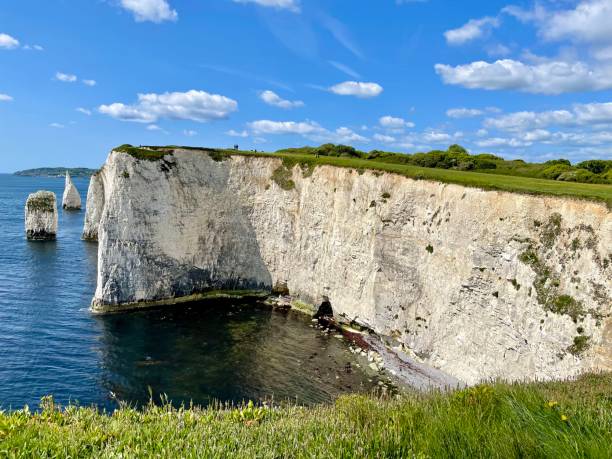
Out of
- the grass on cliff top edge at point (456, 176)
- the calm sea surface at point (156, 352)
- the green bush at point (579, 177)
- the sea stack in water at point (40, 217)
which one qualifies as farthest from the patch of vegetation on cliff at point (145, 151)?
the green bush at point (579, 177)

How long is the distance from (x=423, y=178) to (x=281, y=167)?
20.8 m

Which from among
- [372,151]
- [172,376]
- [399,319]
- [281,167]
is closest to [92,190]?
[281,167]

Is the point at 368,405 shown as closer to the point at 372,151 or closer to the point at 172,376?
the point at 172,376

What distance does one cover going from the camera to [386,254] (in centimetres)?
3816

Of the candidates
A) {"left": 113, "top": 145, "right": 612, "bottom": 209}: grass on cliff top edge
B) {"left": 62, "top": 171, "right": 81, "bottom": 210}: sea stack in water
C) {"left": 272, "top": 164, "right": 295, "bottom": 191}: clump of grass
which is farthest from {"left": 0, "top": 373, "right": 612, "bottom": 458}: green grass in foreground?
{"left": 62, "top": 171, "right": 81, "bottom": 210}: sea stack in water

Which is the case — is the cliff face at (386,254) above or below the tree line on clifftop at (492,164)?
below

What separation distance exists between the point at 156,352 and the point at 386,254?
21443mm

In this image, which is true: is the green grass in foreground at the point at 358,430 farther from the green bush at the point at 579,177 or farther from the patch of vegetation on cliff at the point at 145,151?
the patch of vegetation on cliff at the point at 145,151

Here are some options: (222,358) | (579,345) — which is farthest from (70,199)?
(579,345)

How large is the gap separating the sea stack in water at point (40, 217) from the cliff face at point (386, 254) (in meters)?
37.0

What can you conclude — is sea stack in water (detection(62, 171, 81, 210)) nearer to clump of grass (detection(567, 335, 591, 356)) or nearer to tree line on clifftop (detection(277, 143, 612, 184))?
tree line on clifftop (detection(277, 143, 612, 184))

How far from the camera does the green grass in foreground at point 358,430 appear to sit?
6.43 metres

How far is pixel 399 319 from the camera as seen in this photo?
3647cm

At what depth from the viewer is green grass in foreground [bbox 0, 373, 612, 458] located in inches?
253
